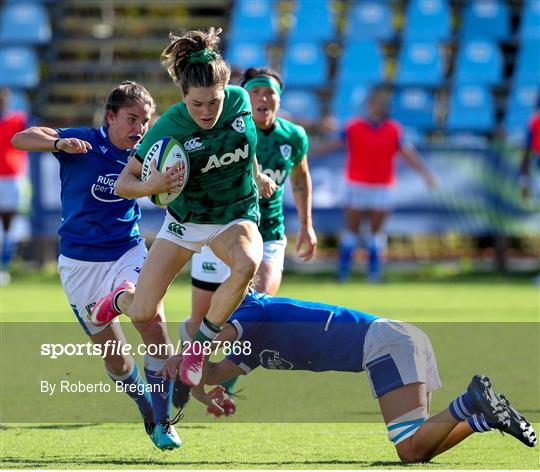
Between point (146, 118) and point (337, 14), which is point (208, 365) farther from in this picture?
point (337, 14)

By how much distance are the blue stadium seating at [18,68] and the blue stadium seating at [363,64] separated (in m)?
5.55

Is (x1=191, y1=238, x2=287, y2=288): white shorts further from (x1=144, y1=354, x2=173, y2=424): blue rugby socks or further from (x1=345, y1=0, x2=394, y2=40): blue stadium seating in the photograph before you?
(x1=345, y1=0, x2=394, y2=40): blue stadium seating

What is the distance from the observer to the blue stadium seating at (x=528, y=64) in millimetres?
20422

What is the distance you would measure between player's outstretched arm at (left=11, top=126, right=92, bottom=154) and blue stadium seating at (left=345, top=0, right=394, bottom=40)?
48.9 feet

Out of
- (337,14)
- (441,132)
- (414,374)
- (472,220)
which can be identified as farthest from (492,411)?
(337,14)

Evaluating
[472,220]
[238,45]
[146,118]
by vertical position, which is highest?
[146,118]

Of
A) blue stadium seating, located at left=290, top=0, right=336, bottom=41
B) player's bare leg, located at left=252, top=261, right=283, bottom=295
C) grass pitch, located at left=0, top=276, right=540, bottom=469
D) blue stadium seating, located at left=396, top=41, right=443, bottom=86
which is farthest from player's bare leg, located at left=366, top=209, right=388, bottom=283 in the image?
player's bare leg, located at left=252, top=261, right=283, bottom=295

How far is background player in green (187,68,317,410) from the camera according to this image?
7605mm

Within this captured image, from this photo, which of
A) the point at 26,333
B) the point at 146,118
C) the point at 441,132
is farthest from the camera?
the point at 441,132

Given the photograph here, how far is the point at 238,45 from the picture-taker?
2064 centimetres

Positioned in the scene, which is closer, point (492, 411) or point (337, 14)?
point (492, 411)

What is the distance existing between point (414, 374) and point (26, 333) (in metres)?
5.47

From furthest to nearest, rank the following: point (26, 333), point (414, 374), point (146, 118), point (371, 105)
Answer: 1. point (371, 105)
2. point (26, 333)
3. point (146, 118)
4. point (414, 374)

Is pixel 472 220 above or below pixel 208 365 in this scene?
below
